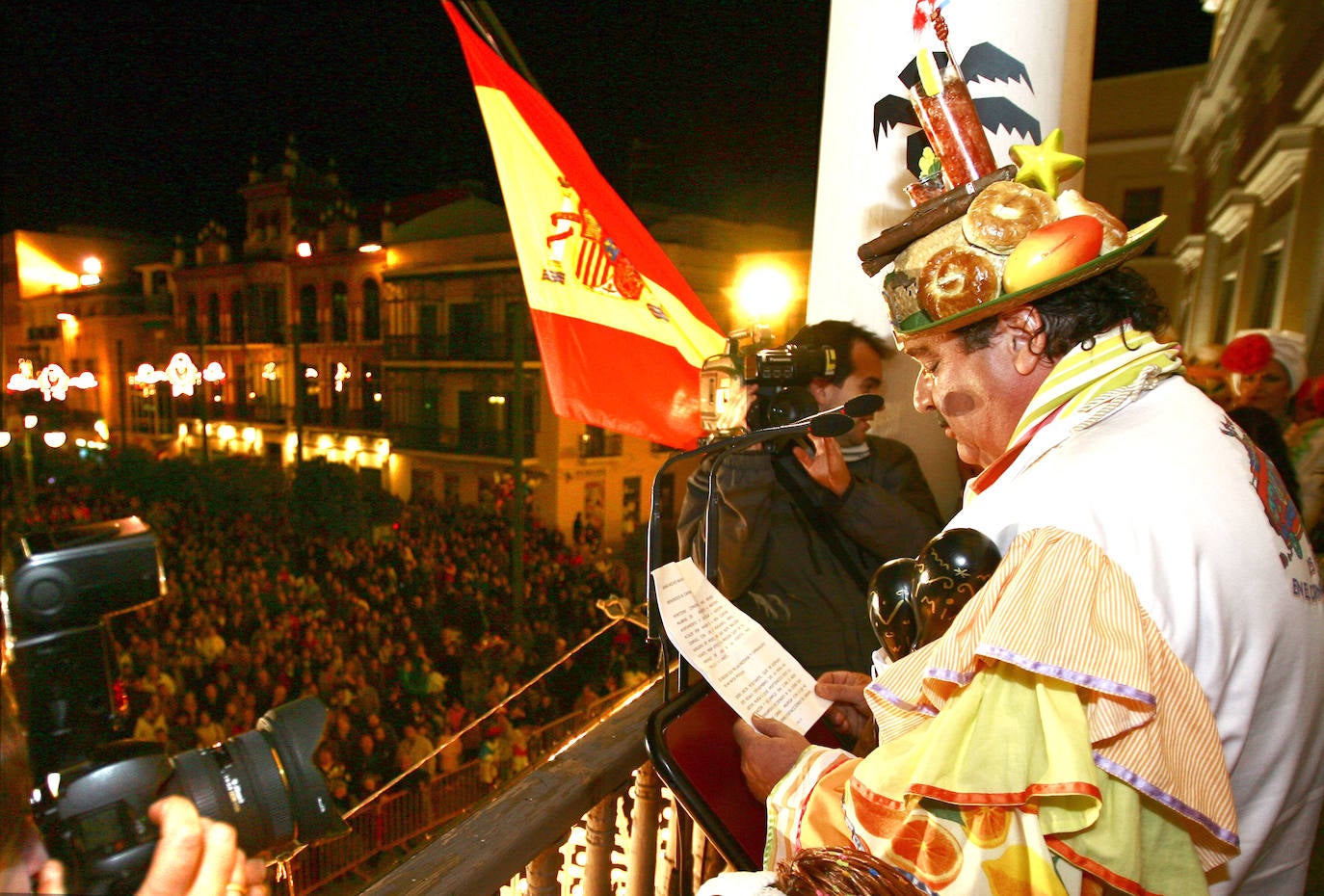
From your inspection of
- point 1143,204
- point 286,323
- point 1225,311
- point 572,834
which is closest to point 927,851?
point 572,834

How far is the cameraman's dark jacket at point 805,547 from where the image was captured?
7.59 feet

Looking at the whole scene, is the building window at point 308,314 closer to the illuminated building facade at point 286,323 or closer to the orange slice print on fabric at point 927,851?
the illuminated building facade at point 286,323

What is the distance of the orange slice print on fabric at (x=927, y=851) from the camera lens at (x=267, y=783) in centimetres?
67

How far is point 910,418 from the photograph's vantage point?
3135 millimetres

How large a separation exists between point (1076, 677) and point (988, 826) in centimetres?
23

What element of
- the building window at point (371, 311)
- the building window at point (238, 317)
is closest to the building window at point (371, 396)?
the building window at point (371, 311)

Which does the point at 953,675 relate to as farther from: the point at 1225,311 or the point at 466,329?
the point at 466,329

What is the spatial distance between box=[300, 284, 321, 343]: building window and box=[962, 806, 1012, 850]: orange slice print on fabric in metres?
29.5

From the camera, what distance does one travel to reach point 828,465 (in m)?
2.23

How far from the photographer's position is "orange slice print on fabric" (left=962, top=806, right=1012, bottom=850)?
0.93m

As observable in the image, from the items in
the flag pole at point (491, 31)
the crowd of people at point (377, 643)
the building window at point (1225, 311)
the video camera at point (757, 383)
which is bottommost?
the crowd of people at point (377, 643)

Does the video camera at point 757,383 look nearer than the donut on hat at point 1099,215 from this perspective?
No

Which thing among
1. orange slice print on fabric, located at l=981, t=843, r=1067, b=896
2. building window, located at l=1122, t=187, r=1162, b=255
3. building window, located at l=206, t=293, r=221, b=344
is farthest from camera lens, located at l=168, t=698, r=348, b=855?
building window, located at l=206, t=293, r=221, b=344

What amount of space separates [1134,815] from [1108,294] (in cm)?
76
